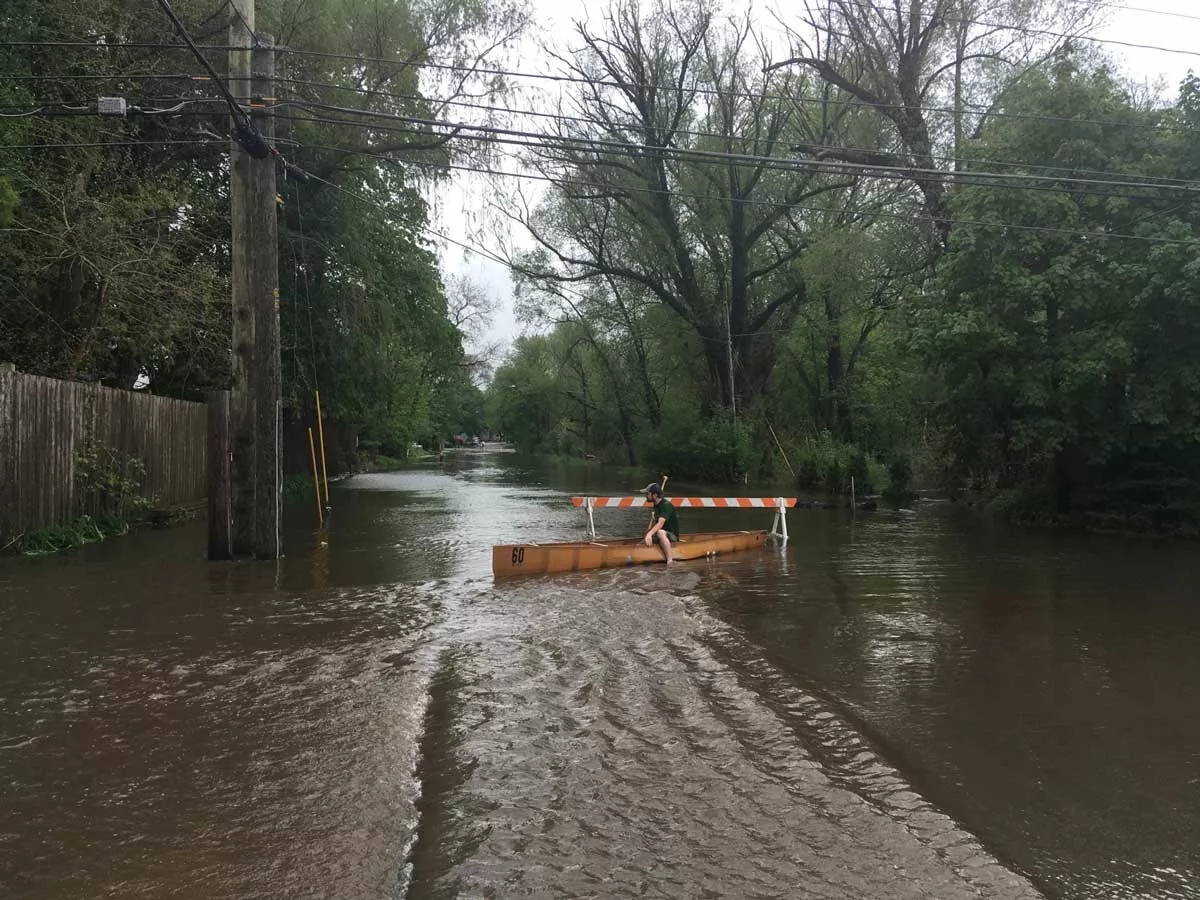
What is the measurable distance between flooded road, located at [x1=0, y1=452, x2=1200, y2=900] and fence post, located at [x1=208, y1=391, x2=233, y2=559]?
825mm

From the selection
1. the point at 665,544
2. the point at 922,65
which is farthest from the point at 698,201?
the point at 665,544

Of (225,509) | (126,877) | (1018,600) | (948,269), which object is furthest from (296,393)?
(126,877)

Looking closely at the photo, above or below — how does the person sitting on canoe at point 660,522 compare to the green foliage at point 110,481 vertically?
below

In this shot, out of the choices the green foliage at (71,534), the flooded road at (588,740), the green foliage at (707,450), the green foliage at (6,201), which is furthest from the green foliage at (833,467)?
the green foliage at (6,201)

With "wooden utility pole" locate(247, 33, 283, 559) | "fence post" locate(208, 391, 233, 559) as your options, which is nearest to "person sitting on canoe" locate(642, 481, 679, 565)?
"wooden utility pole" locate(247, 33, 283, 559)

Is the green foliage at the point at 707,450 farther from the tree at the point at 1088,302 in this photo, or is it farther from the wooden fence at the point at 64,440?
the wooden fence at the point at 64,440

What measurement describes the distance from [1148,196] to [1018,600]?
10154 millimetres

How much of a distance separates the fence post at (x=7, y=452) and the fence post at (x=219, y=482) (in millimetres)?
2300

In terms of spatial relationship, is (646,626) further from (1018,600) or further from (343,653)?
(1018,600)

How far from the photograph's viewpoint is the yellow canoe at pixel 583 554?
12.1 meters

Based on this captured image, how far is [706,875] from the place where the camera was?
3.87m

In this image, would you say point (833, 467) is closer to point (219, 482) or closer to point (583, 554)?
point (583, 554)

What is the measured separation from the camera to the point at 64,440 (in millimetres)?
12758

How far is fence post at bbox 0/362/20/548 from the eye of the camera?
36.5 feet
